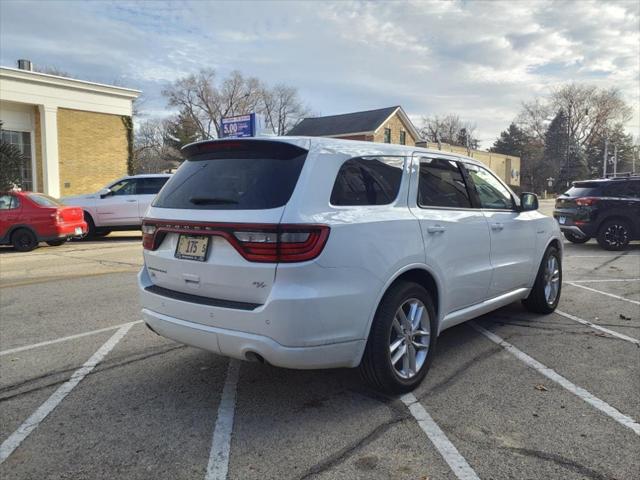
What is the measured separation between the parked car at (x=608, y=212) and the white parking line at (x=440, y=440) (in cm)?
1071

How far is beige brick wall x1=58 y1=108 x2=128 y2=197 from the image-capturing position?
25562 mm

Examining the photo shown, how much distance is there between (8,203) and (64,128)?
559 inches

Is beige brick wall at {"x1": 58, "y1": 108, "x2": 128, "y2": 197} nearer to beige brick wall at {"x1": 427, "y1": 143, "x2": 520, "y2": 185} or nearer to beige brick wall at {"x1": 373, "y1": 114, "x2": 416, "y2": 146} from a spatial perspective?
beige brick wall at {"x1": 373, "y1": 114, "x2": 416, "y2": 146}

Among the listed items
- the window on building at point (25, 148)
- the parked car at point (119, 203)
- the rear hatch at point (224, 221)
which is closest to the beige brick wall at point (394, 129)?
the window on building at point (25, 148)

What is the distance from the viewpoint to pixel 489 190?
5.09 meters

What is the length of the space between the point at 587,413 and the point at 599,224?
10480 millimetres

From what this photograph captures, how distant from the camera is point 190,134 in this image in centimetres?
6738

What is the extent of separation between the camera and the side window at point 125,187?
15.9 m

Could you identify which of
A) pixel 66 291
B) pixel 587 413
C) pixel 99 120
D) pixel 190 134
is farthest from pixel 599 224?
pixel 190 134

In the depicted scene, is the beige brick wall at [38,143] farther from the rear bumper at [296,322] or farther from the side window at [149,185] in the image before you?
the rear bumper at [296,322]

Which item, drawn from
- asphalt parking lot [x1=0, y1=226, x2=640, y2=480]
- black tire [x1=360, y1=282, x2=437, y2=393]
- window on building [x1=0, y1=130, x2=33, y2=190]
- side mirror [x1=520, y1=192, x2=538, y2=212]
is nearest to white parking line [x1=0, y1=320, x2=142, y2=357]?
asphalt parking lot [x1=0, y1=226, x2=640, y2=480]

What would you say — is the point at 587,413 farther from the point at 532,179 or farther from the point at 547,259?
the point at 532,179

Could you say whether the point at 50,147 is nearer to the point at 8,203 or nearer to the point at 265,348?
the point at 8,203

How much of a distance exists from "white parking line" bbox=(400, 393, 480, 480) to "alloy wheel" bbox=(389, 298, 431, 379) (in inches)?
8.1
